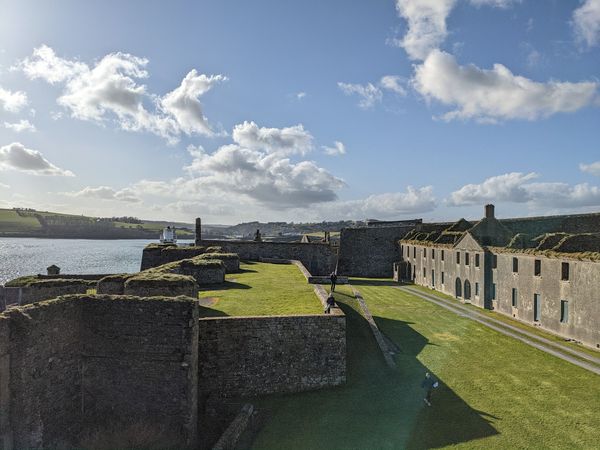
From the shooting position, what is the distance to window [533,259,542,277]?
28.2 metres

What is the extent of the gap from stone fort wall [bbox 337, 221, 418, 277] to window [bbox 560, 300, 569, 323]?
1436 inches

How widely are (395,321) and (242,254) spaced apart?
25418 mm

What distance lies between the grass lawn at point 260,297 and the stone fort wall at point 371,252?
33261 mm

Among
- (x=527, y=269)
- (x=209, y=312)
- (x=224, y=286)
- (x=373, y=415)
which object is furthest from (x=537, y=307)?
(x=209, y=312)

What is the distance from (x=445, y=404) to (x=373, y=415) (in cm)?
298

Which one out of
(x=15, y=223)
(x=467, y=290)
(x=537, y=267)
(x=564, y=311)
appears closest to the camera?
(x=564, y=311)

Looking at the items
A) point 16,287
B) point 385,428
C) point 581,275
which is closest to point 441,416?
point 385,428

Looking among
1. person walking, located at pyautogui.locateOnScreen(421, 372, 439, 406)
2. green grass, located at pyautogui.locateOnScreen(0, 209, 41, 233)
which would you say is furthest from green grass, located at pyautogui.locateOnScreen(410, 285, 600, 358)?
green grass, located at pyautogui.locateOnScreen(0, 209, 41, 233)

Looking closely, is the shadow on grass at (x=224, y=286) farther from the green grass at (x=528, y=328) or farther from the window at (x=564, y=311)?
the window at (x=564, y=311)

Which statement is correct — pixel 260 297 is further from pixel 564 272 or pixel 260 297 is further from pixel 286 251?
pixel 286 251

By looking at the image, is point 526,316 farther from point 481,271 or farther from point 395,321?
point 395,321

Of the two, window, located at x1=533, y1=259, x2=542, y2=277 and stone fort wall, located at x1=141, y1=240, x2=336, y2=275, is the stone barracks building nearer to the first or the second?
window, located at x1=533, y1=259, x2=542, y2=277

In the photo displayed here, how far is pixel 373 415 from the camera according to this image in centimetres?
1495

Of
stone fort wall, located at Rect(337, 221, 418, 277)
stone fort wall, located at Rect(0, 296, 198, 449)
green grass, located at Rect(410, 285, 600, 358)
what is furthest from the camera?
stone fort wall, located at Rect(337, 221, 418, 277)
